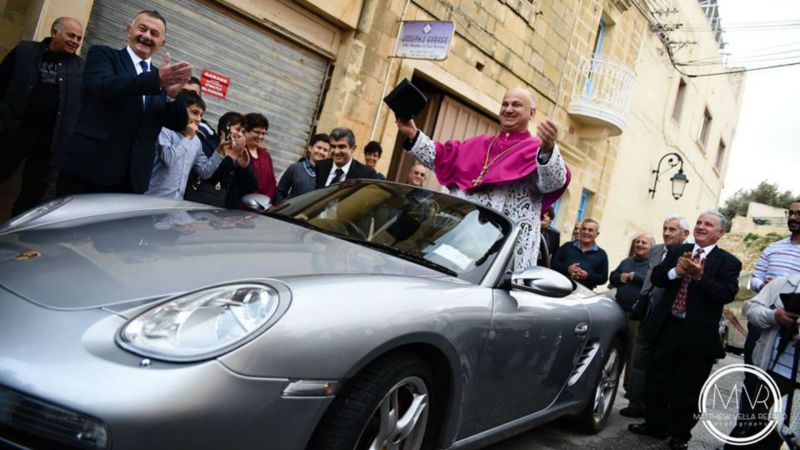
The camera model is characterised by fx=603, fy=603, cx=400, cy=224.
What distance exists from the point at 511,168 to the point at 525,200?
0.23 metres

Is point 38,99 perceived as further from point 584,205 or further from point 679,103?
point 679,103

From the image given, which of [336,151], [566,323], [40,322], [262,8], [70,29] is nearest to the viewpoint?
[40,322]

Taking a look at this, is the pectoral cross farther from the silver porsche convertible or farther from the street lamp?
the street lamp

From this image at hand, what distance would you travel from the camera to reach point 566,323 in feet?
10.6

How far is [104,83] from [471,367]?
2685 mm

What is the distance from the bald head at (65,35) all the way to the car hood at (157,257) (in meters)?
2.49

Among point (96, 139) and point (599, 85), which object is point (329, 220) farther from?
point (599, 85)

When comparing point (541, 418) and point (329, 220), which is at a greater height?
point (329, 220)

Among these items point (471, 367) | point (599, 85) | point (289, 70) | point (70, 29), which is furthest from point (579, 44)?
point (471, 367)

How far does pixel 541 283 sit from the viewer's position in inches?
104

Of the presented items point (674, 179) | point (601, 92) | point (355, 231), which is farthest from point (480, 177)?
point (674, 179)

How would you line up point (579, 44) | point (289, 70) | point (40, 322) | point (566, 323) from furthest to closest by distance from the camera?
point (579, 44) < point (289, 70) < point (566, 323) < point (40, 322)

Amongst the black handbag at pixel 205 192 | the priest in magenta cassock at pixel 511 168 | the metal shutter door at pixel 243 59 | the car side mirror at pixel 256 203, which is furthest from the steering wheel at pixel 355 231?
the metal shutter door at pixel 243 59

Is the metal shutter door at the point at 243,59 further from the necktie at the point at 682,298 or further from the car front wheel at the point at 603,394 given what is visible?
the necktie at the point at 682,298
